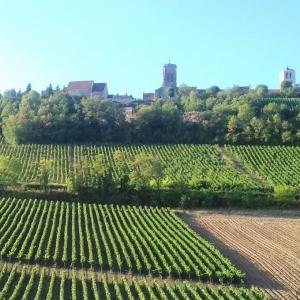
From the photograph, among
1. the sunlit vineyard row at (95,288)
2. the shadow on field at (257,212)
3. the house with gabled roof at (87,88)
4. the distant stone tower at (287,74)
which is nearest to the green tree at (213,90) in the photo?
the house with gabled roof at (87,88)

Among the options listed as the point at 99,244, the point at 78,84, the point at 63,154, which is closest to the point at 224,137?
the point at 63,154

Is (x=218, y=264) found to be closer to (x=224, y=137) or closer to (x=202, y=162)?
(x=202, y=162)

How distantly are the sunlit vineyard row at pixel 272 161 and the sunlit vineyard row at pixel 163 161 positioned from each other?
8.06 feet

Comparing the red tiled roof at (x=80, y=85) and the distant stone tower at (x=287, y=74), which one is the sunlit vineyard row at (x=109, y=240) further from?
the distant stone tower at (x=287, y=74)

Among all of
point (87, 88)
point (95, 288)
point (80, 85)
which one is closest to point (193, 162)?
point (95, 288)

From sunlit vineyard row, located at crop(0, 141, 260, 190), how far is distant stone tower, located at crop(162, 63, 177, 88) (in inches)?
3659

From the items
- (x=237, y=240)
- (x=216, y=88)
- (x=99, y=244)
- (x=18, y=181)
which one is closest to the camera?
(x=99, y=244)

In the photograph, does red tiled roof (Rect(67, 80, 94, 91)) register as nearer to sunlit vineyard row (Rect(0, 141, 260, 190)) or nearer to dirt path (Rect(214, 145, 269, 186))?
sunlit vineyard row (Rect(0, 141, 260, 190))

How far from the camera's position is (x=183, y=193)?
182 feet

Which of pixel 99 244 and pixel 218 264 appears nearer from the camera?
pixel 218 264

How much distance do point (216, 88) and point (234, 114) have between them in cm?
4243

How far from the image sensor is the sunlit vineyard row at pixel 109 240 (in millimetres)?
31750

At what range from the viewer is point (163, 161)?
70625mm

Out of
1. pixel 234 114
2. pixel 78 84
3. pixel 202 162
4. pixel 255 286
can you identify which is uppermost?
pixel 78 84
